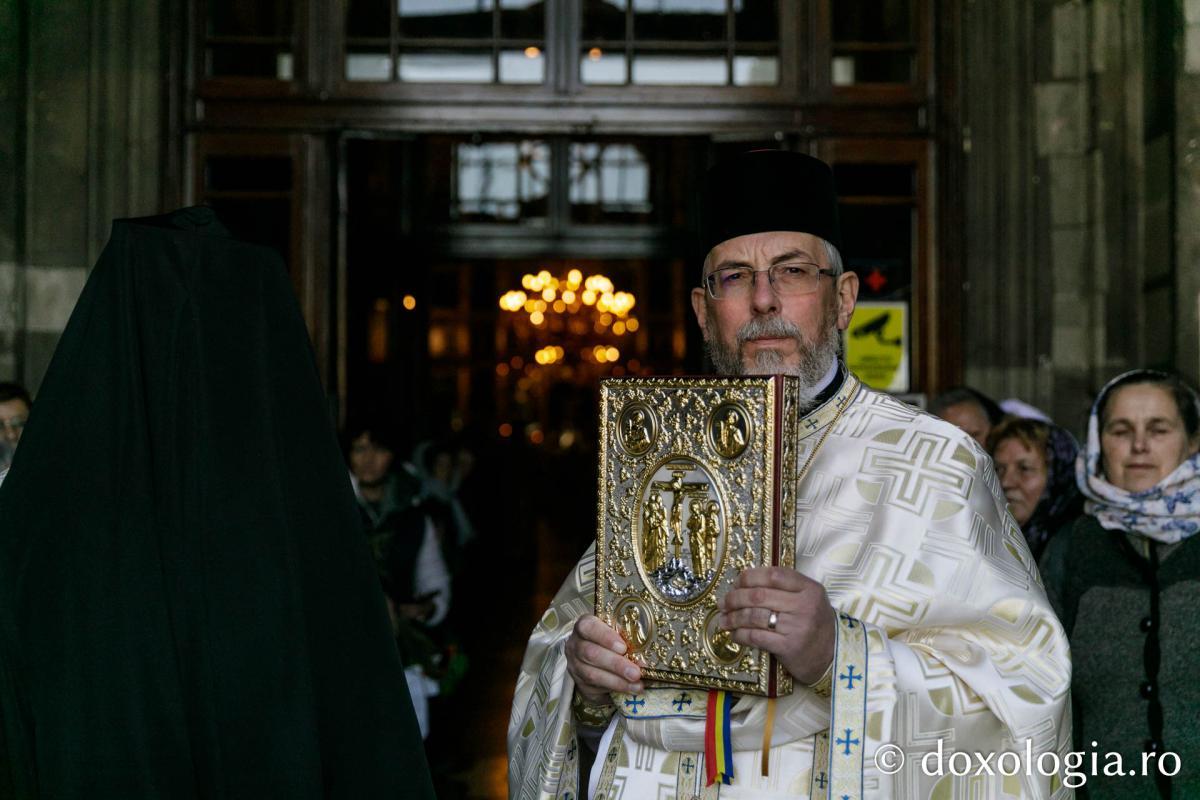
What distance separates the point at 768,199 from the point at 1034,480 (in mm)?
2289

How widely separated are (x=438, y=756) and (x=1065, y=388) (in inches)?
155

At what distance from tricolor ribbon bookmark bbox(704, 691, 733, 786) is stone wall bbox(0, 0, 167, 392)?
15.0 feet

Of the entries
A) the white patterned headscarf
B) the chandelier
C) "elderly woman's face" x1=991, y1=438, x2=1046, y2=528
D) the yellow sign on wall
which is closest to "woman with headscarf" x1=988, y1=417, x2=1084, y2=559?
"elderly woman's face" x1=991, y1=438, x2=1046, y2=528

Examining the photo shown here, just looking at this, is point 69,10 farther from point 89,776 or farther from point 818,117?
point 89,776

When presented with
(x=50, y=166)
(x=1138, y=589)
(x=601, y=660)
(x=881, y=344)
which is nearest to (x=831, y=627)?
(x=601, y=660)

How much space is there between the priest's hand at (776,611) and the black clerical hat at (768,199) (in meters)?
0.82

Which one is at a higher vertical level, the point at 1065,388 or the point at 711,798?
the point at 1065,388

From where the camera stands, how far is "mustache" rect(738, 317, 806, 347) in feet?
7.68

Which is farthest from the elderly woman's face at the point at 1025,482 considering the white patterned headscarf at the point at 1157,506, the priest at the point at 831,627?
the priest at the point at 831,627

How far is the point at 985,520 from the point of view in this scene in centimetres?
227

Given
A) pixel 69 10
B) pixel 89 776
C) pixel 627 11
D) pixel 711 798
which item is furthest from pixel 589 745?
pixel 69 10

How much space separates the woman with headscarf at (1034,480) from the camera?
4.23 meters

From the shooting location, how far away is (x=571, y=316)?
2069 cm

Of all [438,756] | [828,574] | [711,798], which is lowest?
[438,756]
